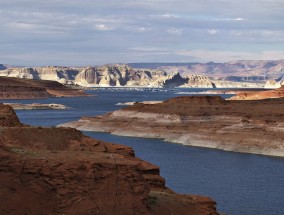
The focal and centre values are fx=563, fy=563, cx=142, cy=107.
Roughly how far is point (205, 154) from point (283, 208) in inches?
1433

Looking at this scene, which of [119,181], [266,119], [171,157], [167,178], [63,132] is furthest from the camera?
[266,119]

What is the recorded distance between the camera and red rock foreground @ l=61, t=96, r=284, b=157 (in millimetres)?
90250

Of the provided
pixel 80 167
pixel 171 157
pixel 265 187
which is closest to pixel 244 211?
pixel 265 187

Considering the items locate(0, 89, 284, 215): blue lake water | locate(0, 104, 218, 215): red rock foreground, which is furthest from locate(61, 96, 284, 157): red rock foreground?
locate(0, 104, 218, 215): red rock foreground

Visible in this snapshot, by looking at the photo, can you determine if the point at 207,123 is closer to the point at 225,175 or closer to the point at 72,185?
the point at 225,175

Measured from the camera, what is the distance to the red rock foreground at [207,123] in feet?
296

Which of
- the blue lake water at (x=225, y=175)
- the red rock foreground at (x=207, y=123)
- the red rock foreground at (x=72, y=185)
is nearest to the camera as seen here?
the red rock foreground at (x=72, y=185)

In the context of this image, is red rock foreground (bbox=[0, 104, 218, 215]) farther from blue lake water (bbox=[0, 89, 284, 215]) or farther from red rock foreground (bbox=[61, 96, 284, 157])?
red rock foreground (bbox=[61, 96, 284, 157])

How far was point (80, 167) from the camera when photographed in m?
29.2

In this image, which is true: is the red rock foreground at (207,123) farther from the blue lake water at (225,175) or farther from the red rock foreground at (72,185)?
the red rock foreground at (72,185)

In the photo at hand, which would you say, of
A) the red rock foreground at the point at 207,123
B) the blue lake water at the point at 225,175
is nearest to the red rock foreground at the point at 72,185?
the blue lake water at the point at 225,175

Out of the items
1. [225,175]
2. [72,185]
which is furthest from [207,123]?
[72,185]

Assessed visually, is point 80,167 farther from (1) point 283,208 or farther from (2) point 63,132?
(1) point 283,208

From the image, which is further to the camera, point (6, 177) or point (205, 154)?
point (205, 154)
